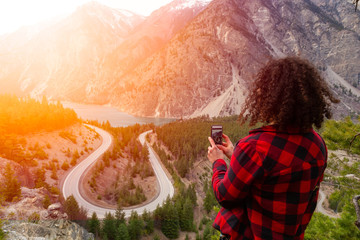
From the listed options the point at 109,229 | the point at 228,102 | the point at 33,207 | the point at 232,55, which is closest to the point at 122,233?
the point at 109,229

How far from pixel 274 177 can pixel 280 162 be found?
12 centimetres

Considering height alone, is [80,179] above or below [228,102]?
below

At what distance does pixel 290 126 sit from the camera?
1597 mm

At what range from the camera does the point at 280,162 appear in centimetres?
148

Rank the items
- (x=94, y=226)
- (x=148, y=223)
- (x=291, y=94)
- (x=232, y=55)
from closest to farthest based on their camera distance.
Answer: (x=291, y=94) → (x=94, y=226) → (x=148, y=223) → (x=232, y=55)

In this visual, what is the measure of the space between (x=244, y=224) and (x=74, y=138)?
52.0 meters

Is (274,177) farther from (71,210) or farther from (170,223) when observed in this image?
(170,223)

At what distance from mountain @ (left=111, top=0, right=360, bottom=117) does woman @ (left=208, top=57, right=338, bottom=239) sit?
4523 inches

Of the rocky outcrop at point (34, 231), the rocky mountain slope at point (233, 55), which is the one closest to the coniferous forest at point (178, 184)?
the rocky outcrop at point (34, 231)

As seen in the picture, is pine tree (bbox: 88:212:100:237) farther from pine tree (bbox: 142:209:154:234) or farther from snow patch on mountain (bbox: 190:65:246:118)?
snow patch on mountain (bbox: 190:65:246:118)

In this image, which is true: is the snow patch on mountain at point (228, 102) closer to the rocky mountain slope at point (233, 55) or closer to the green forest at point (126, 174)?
the rocky mountain slope at point (233, 55)

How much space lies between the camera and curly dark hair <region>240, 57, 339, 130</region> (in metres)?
1.57

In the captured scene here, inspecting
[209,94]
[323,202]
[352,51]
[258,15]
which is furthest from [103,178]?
[352,51]

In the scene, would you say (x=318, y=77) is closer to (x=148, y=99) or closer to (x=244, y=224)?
(x=244, y=224)
